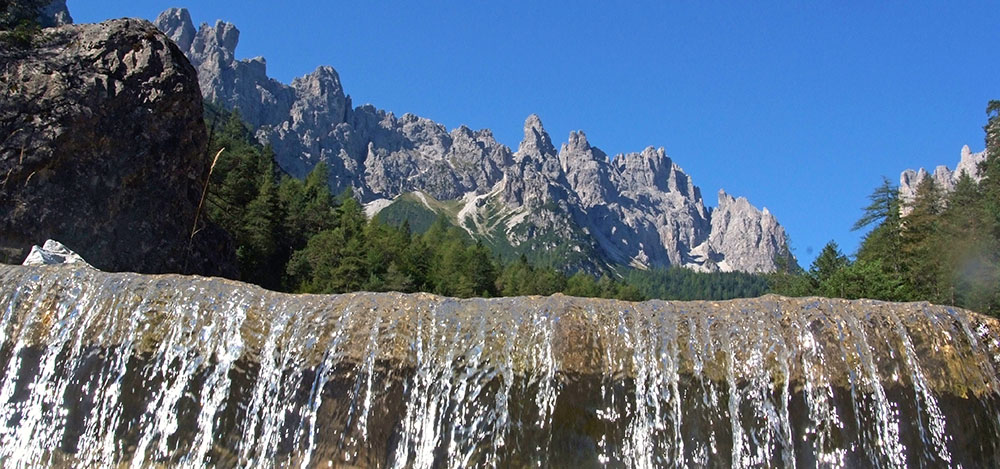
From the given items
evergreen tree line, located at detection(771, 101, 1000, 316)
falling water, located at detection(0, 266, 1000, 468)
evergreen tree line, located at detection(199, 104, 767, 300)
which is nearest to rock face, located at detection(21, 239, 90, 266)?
falling water, located at detection(0, 266, 1000, 468)

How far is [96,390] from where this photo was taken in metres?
9.21

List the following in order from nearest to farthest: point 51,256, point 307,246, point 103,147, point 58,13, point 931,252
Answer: point 51,256 < point 103,147 < point 931,252 < point 307,246 < point 58,13

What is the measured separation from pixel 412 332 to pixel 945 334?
569cm

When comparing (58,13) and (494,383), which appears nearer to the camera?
(494,383)

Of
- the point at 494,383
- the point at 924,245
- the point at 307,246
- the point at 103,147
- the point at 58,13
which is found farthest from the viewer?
the point at 58,13

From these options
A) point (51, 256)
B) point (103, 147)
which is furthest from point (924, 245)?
point (51, 256)

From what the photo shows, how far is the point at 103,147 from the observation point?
61.9ft

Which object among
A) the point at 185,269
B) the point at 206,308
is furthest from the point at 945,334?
the point at 185,269

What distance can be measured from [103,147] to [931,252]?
38786 mm

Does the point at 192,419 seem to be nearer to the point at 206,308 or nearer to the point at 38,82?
the point at 206,308

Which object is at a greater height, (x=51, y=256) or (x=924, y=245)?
(x=924, y=245)

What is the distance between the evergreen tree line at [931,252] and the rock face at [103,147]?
31384mm

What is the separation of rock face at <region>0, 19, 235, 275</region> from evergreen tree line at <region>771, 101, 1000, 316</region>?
103 feet

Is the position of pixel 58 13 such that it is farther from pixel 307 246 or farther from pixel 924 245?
pixel 924 245
